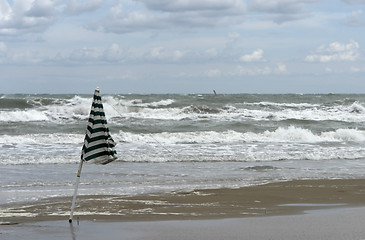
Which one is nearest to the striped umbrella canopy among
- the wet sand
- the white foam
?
the wet sand

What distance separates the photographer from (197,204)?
9117 mm

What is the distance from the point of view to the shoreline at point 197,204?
8086 mm

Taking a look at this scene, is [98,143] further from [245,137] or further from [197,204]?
[245,137]

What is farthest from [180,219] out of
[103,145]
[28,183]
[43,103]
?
[43,103]

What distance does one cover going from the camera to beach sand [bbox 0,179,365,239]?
6.93 m

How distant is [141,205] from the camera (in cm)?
903

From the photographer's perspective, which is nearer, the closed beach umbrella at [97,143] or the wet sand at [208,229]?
the wet sand at [208,229]

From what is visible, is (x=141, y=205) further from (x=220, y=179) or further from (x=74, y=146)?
(x=74, y=146)

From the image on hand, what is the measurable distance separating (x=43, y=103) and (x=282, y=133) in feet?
82.0

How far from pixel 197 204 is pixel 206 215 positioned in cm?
99

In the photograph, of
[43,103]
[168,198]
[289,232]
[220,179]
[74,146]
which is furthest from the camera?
[43,103]

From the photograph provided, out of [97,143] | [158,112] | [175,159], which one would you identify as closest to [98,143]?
[97,143]

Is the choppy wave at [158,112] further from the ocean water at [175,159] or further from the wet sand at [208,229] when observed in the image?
the wet sand at [208,229]

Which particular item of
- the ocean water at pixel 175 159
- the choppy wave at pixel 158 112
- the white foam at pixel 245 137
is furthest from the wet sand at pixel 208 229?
the choppy wave at pixel 158 112
